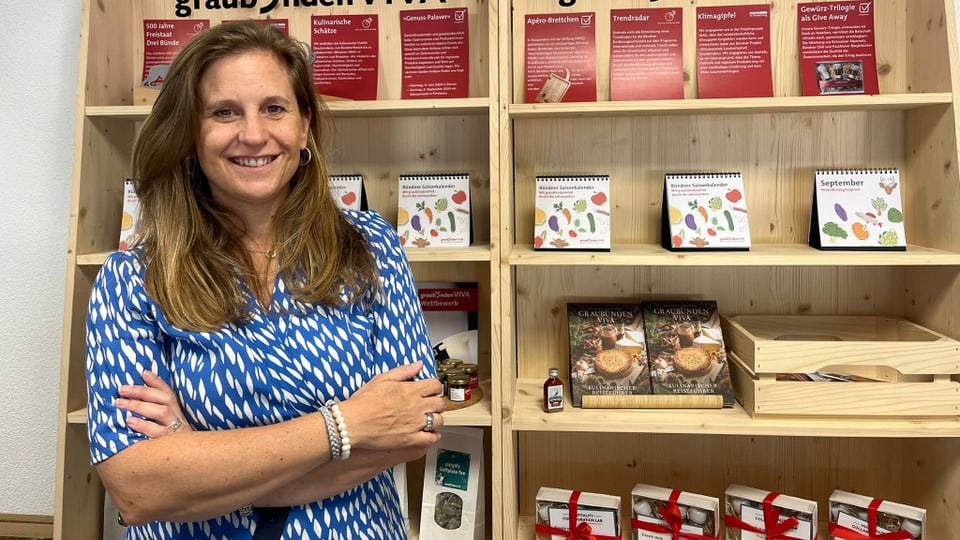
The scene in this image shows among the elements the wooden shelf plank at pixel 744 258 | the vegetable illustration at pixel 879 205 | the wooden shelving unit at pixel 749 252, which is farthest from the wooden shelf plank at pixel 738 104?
the wooden shelf plank at pixel 744 258

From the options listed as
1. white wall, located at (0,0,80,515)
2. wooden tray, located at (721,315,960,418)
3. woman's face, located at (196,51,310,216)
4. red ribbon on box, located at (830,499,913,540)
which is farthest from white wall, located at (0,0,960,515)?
red ribbon on box, located at (830,499,913,540)

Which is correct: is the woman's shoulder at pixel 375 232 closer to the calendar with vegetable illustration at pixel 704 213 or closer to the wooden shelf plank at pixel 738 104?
the wooden shelf plank at pixel 738 104

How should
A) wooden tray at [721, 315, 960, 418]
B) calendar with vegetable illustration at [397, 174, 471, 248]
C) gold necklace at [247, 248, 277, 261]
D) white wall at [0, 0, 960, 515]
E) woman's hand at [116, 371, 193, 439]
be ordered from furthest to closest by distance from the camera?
white wall at [0, 0, 960, 515] → calendar with vegetable illustration at [397, 174, 471, 248] → wooden tray at [721, 315, 960, 418] → gold necklace at [247, 248, 277, 261] → woman's hand at [116, 371, 193, 439]

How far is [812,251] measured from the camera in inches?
80.1

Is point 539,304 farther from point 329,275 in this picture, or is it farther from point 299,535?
point 299,535

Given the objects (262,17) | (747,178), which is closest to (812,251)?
(747,178)

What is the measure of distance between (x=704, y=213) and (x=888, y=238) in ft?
1.73

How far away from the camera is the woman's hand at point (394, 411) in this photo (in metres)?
1.24

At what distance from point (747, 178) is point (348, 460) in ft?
5.32

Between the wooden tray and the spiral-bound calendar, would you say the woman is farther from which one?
the wooden tray

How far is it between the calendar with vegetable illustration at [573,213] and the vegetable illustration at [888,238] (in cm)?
80

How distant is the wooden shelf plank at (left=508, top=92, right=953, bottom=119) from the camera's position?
6.35ft

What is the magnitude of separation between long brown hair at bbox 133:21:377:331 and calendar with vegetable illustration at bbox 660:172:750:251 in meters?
A: 1.06

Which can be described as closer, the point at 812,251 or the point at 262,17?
the point at 812,251
